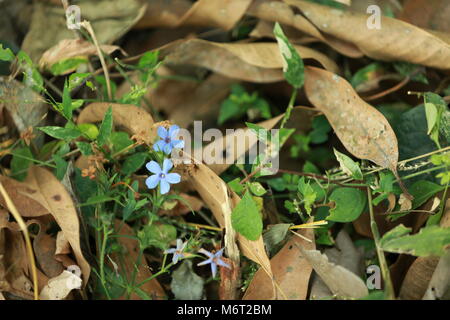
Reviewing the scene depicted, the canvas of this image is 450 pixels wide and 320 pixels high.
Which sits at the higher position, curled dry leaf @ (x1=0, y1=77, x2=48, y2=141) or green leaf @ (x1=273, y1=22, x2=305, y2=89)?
green leaf @ (x1=273, y1=22, x2=305, y2=89)

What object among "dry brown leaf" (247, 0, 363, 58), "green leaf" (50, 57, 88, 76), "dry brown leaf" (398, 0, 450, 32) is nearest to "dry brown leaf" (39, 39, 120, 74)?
"green leaf" (50, 57, 88, 76)

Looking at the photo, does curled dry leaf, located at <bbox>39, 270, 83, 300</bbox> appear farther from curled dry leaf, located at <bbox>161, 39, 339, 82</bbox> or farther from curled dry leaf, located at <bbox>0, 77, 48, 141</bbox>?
curled dry leaf, located at <bbox>161, 39, 339, 82</bbox>

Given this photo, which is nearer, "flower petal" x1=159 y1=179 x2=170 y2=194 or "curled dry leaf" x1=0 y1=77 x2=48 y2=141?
"flower petal" x1=159 y1=179 x2=170 y2=194

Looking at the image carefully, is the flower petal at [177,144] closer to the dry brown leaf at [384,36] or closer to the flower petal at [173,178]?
the flower petal at [173,178]

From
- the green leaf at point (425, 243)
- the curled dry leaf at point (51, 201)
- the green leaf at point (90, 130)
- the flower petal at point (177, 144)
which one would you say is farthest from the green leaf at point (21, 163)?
the green leaf at point (425, 243)

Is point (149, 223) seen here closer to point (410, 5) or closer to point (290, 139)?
point (290, 139)

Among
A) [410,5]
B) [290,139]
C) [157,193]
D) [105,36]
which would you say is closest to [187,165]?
[157,193]
